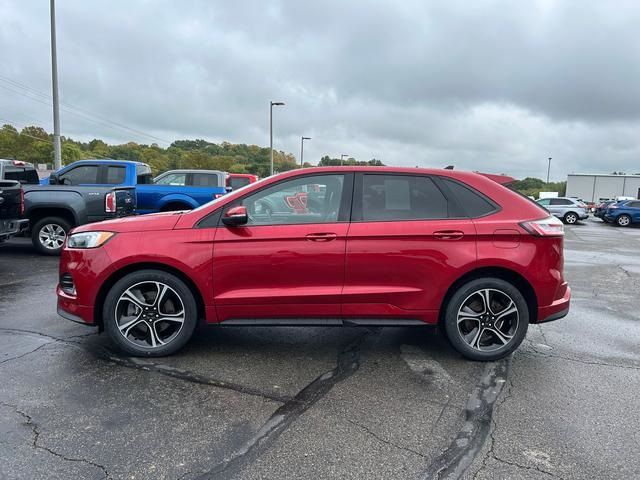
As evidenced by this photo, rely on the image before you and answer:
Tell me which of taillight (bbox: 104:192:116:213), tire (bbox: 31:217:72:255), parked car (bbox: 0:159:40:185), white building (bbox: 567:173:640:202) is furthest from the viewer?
white building (bbox: 567:173:640:202)

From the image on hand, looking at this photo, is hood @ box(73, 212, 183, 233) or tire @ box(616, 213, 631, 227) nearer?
hood @ box(73, 212, 183, 233)

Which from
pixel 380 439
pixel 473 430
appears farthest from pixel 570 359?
pixel 380 439

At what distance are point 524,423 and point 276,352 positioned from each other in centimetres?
215

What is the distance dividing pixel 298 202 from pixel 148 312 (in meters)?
1.60

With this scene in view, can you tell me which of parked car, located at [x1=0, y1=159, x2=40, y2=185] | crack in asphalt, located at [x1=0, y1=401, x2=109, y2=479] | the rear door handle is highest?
parked car, located at [x1=0, y1=159, x2=40, y2=185]

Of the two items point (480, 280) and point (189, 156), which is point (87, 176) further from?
point (189, 156)

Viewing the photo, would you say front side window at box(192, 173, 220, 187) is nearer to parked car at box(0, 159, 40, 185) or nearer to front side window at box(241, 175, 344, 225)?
parked car at box(0, 159, 40, 185)

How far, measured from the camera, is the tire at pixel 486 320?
4.13 meters

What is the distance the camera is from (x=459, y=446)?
9.51 ft

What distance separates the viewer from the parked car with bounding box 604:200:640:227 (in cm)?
2645

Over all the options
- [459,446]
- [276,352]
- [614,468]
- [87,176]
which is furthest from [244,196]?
[87,176]

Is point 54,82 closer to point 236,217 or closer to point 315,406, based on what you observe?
point 236,217

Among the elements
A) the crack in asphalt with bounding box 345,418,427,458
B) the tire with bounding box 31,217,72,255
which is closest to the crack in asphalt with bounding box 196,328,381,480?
the crack in asphalt with bounding box 345,418,427,458

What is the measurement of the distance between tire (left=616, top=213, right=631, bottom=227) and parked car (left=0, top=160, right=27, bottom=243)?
94.3 feet
